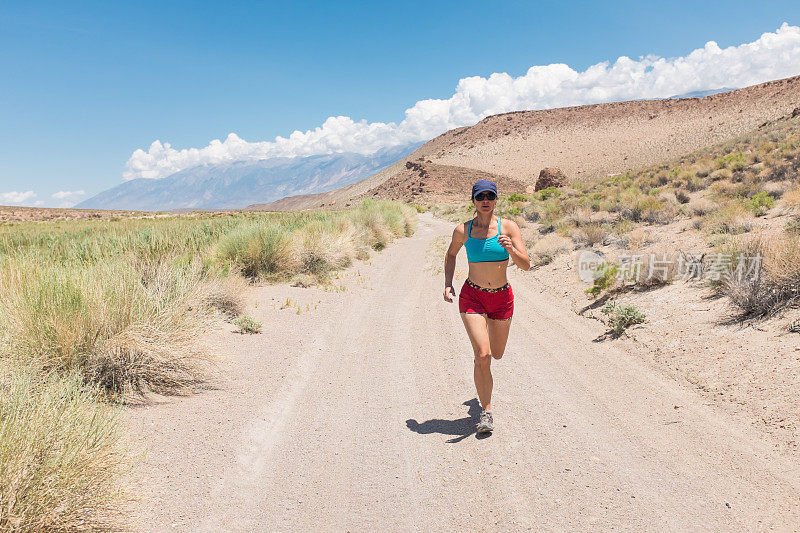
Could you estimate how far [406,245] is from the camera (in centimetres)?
2111

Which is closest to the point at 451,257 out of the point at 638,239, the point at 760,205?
the point at 638,239

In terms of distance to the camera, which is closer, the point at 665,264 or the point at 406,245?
the point at 665,264

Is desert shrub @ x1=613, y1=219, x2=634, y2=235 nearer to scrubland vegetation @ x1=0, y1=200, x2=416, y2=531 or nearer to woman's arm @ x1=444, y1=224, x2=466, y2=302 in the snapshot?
woman's arm @ x1=444, y1=224, x2=466, y2=302

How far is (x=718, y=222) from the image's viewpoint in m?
9.92

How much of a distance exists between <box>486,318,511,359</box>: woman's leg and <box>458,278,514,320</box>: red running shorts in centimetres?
5

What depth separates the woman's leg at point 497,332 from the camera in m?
4.06

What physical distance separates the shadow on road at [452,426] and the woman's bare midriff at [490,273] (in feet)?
4.34

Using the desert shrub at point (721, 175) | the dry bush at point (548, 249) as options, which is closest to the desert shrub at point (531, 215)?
the desert shrub at point (721, 175)

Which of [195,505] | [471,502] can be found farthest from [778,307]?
[195,505]

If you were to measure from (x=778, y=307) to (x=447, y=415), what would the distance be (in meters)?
4.38

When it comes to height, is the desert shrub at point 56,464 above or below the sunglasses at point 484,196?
below

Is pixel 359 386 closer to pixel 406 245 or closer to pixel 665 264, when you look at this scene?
pixel 665 264

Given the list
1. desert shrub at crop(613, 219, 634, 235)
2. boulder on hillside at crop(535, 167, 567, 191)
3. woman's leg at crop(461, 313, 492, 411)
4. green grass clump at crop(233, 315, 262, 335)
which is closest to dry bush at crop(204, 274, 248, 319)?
green grass clump at crop(233, 315, 262, 335)

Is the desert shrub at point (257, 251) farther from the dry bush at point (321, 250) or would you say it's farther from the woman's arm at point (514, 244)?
the woman's arm at point (514, 244)
